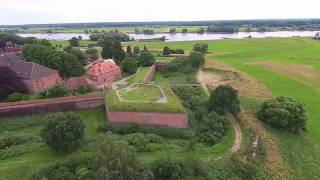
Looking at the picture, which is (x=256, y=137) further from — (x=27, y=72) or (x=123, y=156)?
(x=27, y=72)

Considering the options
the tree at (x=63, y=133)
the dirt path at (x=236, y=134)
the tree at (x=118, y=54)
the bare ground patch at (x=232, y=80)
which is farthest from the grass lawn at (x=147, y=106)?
the tree at (x=118, y=54)

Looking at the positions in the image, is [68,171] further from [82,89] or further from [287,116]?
[287,116]

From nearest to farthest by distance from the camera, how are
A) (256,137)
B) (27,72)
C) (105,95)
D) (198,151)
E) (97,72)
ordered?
(198,151)
(256,137)
(105,95)
(27,72)
(97,72)

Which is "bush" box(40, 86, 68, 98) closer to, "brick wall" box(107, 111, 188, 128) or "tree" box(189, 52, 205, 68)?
"brick wall" box(107, 111, 188, 128)

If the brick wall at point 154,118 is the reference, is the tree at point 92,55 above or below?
above

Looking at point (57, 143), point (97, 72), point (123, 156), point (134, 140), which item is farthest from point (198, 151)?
point (97, 72)

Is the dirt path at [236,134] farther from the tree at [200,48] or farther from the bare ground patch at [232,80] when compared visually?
the tree at [200,48]

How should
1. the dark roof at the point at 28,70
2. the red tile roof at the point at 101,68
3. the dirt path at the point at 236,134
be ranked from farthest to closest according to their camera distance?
the red tile roof at the point at 101,68
the dark roof at the point at 28,70
the dirt path at the point at 236,134
